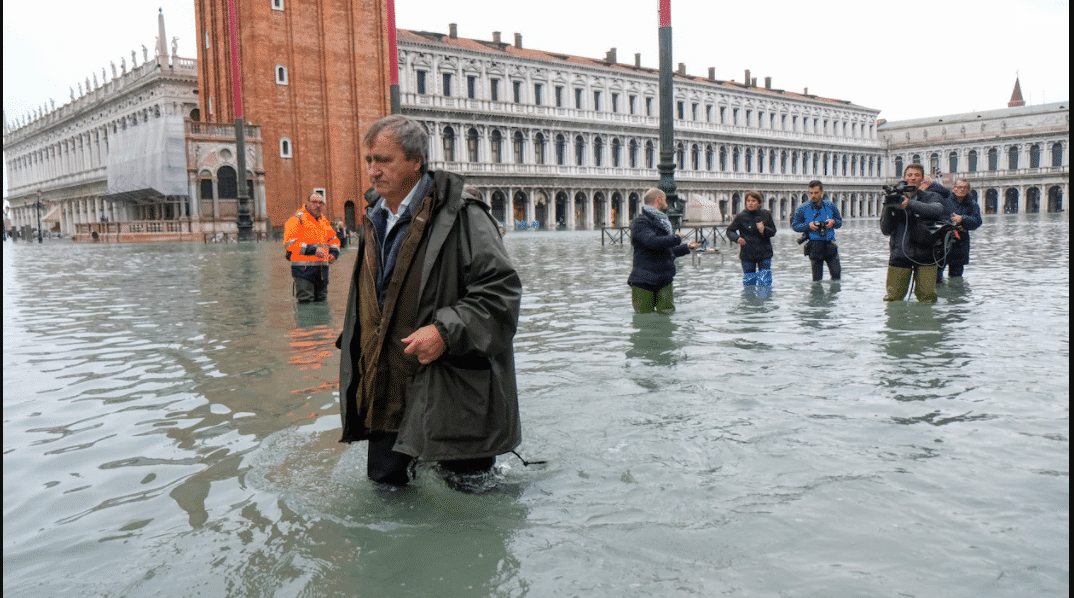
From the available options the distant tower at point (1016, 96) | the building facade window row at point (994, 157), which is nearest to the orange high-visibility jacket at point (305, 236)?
the building facade window row at point (994, 157)

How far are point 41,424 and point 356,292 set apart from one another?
8.78ft

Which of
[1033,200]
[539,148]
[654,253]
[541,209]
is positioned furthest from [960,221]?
[1033,200]

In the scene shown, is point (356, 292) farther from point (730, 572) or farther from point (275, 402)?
point (275, 402)

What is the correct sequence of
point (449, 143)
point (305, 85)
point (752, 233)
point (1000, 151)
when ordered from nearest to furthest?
point (752, 233)
point (305, 85)
point (449, 143)
point (1000, 151)

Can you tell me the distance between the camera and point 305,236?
996 cm

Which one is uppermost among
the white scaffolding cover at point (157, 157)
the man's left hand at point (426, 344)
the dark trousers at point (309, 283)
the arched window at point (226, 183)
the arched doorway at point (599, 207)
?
the white scaffolding cover at point (157, 157)

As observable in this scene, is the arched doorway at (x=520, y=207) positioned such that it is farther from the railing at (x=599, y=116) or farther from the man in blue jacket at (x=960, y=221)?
the man in blue jacket at (x=960, y=221)

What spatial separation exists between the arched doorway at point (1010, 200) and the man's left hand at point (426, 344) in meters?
88.7

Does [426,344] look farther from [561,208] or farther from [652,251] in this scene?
[561,208]

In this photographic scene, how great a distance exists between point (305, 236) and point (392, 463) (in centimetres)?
709

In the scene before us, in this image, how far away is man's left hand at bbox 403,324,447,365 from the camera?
285 cm

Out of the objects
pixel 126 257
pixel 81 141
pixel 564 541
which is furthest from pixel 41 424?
pixel 81 141

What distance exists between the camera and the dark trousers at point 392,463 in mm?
3322

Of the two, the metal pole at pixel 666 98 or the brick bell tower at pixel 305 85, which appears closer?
the metal pole at pixel 666 98
